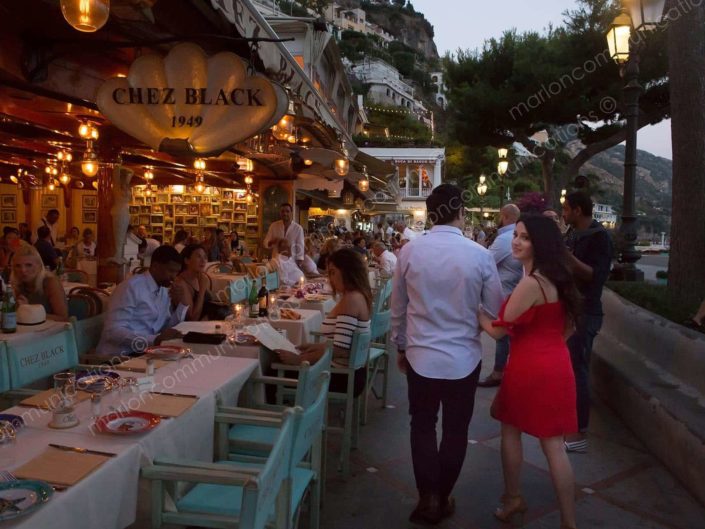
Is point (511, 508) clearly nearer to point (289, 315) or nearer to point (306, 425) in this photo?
point (306, 425)

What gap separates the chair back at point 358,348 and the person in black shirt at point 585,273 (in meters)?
1.61

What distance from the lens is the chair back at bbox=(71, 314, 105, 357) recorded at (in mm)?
4594

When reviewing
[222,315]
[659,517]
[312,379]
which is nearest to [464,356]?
[312,379]

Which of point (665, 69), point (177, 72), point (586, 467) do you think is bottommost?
point (586, 467)

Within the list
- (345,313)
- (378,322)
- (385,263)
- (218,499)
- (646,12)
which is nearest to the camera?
(218,499)

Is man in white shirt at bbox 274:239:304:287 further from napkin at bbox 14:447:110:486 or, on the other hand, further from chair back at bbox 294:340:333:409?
napkin at bbox 14:447:110:486

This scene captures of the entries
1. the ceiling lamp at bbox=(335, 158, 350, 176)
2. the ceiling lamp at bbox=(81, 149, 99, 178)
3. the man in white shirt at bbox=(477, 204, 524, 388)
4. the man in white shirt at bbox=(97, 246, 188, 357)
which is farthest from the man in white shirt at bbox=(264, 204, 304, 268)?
the man in white shirt at bbox=(97, 246, 188, 357)

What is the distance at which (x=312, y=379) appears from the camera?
9.59ft

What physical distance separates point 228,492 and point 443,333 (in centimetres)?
134

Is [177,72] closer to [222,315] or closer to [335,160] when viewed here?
[222,315]

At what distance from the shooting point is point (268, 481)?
77.4 inches

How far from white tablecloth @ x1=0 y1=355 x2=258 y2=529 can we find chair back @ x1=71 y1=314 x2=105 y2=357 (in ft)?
5.28

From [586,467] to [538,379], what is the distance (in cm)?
163

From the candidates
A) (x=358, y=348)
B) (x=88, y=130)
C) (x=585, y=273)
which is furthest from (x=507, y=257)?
(x=88, y=130)
